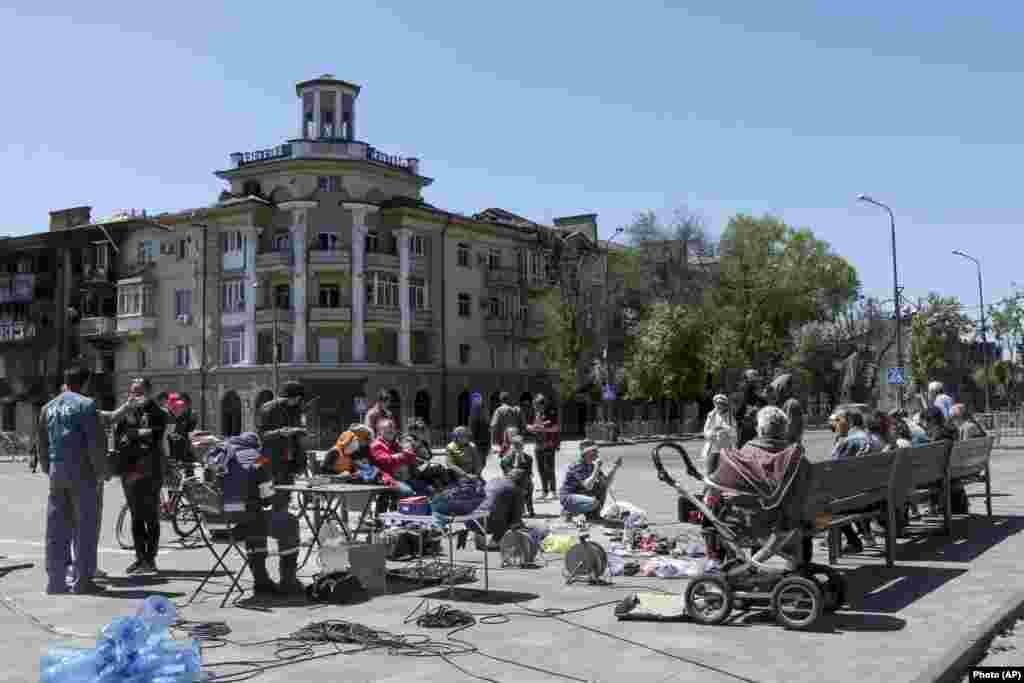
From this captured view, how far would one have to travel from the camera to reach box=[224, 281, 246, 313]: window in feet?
179

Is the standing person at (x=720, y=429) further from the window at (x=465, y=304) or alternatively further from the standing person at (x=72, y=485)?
the window at (x=465, y=304)

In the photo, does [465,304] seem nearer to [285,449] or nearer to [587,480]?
[587,480]

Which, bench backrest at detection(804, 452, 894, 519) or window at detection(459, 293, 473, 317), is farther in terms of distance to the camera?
window at detection(459, 293, 473, 317)

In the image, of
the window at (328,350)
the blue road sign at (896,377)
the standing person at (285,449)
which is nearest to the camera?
the standing person at (285,449)

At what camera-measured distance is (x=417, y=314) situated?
187 feet

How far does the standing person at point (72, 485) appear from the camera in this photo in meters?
9.66

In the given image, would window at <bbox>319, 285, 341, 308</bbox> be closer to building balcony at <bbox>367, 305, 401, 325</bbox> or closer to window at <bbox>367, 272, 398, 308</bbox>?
window at <bbox>367, 272, 398, 308</bbox>

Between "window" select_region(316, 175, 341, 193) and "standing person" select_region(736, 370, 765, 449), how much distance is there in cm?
4343

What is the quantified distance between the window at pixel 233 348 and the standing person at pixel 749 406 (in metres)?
44.8

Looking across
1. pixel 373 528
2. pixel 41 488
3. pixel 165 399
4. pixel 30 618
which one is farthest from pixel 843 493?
pixel 41 488

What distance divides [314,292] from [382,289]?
12.5 feet

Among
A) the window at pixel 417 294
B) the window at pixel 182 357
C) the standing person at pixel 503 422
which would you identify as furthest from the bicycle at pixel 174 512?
the window at pixel 182 357

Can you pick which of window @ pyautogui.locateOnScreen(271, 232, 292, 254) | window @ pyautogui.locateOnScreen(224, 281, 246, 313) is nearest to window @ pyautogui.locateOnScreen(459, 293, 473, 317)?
window @ pyautogui.locateOnScreen(271, 232, 292, 254)

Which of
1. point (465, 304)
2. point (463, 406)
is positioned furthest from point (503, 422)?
point (465, 304)
